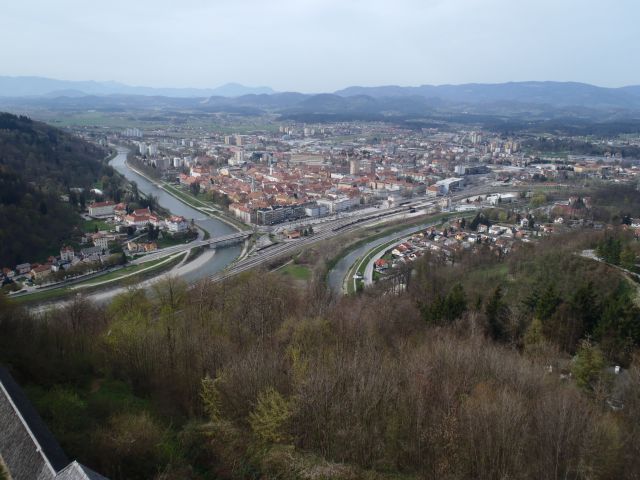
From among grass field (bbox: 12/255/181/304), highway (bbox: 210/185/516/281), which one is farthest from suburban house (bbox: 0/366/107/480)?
highway (bbox: 210/185/516/281)

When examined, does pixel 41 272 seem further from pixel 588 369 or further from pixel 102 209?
pixel 588 369

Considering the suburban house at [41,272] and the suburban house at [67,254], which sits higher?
the suburban house at [67,254]

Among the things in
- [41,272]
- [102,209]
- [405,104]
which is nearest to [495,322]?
[41,272]

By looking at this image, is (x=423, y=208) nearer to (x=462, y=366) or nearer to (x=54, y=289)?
(x=54, y=289)

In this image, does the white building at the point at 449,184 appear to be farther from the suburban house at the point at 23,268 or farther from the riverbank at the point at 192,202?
the suburban house at the point at 23,268

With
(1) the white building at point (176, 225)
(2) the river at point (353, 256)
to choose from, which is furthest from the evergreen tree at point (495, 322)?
(1) the white building at point (176, 225)

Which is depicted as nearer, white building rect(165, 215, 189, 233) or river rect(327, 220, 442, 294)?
river rect(327, 220, 442, 294)

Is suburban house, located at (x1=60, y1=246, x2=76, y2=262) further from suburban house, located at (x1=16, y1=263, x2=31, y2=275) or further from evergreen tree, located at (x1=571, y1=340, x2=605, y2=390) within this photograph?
evergreen tree, located at (x1=571, y1=340, x2=605, y2=390)
